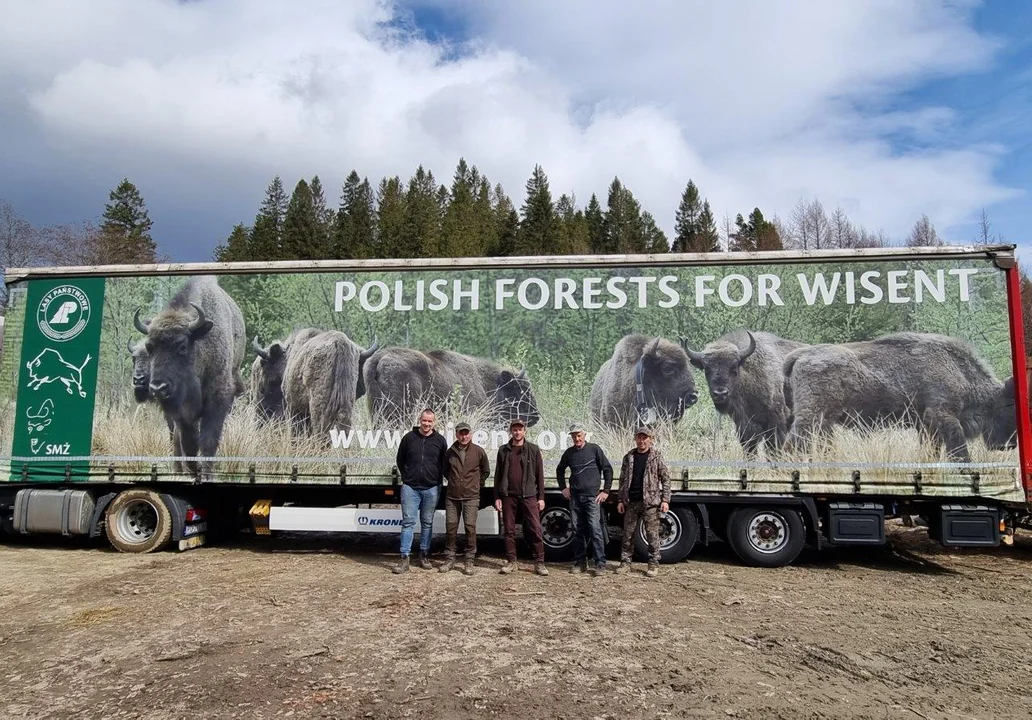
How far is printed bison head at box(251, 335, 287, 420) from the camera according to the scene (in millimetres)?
8344

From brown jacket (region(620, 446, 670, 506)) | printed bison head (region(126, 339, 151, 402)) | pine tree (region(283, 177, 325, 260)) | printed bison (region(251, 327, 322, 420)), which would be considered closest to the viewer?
brown jacket (region(620, 446, 670, 506))

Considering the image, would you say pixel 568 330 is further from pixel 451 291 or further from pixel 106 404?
pixel 106 404

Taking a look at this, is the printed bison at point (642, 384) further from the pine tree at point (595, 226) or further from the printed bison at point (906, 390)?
the pine tree at point (595, 226)

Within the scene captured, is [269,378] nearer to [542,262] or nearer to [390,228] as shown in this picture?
[542,262]

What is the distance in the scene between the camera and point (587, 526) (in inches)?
302

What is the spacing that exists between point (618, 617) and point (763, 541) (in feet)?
9.45

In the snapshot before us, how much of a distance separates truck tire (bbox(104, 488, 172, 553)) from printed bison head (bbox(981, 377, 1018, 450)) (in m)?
9.82

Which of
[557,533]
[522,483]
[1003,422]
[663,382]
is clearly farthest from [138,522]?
[1003,422]

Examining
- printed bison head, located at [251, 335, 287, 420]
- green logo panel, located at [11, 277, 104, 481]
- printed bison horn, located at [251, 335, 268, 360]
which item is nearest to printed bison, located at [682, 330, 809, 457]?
printed bison head, located at [251, 335, 287, 420]

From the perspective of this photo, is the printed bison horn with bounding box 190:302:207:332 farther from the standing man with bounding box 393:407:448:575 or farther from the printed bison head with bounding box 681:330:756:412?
the printed bison head with bounding box 681:330:756:412

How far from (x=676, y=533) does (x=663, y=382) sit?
1821 millimetres

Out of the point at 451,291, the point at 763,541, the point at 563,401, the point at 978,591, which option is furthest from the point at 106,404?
the point at 978,591

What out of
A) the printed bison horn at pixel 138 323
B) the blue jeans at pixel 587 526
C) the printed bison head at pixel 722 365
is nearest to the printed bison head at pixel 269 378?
the printed bison horn at pixel 138 323

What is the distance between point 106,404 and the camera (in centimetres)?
863
